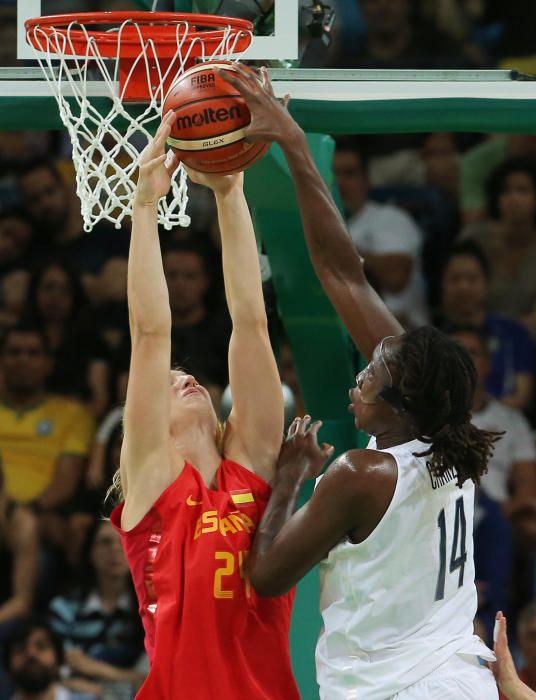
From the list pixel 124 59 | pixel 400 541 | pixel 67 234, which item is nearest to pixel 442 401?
pixel 400 541

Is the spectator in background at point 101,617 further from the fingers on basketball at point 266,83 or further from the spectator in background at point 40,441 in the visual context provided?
the fingers on basketball at point 266,83

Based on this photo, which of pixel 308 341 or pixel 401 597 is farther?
pixel 308 341

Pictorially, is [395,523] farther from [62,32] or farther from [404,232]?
[404,232]

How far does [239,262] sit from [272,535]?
74 centimetres

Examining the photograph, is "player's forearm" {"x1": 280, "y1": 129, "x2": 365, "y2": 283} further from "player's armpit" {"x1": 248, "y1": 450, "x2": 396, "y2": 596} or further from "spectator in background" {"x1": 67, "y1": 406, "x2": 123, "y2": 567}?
"spectator in background" {"x1": 67, "y1": 406, "x2": 123, "y2": 567}

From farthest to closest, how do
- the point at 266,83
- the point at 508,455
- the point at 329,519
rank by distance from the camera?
the point at 508,455, the point at 266,83, the point at 329,519

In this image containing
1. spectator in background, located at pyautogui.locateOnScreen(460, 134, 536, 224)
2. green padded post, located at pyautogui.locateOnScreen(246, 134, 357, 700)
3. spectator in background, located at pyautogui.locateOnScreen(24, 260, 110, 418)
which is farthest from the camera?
spectator in background, located at pyautogui.locateOnScreen(460, 134, 536, 224)

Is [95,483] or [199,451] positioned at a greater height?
[199,451]

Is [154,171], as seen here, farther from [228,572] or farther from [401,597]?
[401,597]

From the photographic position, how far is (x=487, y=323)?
6.36 metres

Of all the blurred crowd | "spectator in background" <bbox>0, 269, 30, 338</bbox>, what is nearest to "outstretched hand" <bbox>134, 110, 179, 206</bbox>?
the blurred crowd

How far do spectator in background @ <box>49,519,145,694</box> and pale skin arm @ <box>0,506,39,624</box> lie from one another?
18 centimetres

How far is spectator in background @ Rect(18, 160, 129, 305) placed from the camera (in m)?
6.66

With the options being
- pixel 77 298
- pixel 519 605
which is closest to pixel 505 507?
pixel 519 605
